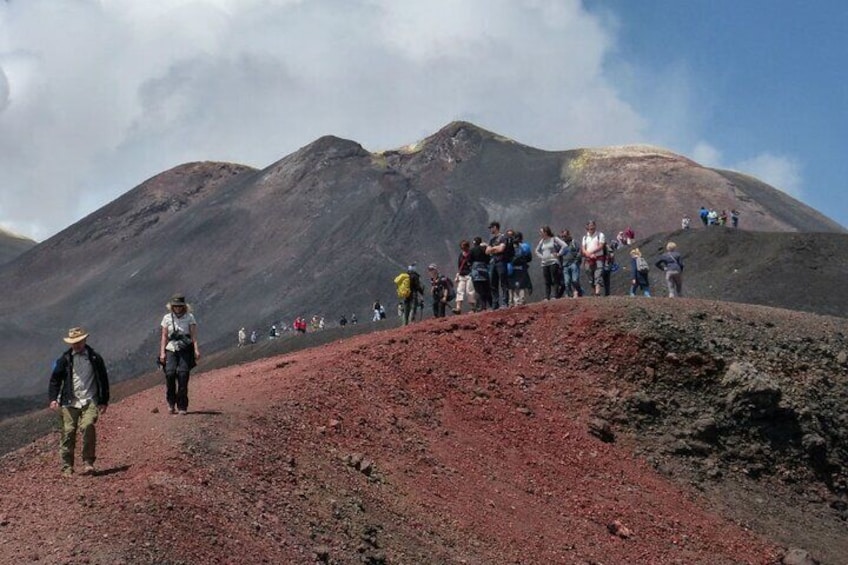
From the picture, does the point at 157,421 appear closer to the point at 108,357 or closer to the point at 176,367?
the point at 176,367

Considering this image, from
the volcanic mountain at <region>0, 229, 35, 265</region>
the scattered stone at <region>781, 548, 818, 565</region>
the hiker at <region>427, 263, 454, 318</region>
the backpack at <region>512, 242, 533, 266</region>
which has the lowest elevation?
the scattered stone at <region>781, 548, 818, 565</region>

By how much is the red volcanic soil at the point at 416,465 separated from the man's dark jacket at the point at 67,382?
0.73 metres

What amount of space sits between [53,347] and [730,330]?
201 feet

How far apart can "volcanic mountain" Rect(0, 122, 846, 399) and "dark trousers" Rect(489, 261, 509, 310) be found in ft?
126

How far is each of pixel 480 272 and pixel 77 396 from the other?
10679 millimetres

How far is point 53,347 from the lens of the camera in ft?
244

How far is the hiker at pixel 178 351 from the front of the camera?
14.2 meters

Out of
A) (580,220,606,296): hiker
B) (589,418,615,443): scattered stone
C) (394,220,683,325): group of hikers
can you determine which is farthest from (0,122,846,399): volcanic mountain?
(589,418,615,443): scattered stone

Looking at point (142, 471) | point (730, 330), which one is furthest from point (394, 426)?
point (730, 330)

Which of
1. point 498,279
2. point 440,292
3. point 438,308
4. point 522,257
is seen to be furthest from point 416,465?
point 438,308

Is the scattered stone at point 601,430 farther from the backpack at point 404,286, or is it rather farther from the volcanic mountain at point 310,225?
the volcanic mountain at point 310,225

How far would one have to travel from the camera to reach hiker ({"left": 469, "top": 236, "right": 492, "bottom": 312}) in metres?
22.1

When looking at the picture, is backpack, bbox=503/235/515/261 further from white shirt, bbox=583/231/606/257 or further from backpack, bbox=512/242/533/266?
white shirt, bbox=583/231/606/257

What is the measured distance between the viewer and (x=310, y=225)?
8588cm
